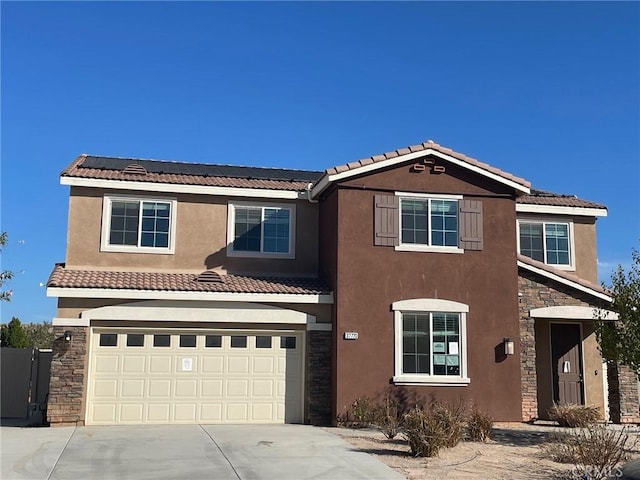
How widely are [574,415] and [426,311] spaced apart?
13.8 ft

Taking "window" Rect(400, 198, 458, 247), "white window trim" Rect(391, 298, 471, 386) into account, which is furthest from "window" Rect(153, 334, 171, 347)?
"window" Rect(400, 198, 458, 247)

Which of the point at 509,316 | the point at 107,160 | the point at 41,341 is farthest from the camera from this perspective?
the point at 41,341

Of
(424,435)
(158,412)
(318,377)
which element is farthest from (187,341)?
(424,435)

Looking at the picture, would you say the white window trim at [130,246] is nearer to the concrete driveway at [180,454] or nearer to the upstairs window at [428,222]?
the concrete driveway at [180,454]

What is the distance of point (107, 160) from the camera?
69.1ft

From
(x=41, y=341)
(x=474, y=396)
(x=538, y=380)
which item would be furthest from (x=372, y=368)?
(x=41, y=341)

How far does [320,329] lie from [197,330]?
296 cm

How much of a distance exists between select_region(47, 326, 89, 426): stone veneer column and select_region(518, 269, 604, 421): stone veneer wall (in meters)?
10.7

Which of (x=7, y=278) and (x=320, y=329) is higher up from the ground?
(x=7, y=278)

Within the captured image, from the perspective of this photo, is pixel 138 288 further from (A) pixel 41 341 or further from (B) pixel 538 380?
(A) pixel 41 341

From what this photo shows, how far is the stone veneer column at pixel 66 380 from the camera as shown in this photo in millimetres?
15195

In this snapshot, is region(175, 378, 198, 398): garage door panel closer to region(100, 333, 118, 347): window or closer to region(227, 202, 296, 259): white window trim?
region(100, 333, 118, 347): window

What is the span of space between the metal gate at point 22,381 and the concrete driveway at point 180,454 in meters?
3.12

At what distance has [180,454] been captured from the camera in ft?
39.1
